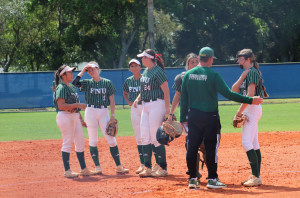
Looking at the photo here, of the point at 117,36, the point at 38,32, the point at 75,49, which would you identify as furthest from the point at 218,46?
the point at 38,32

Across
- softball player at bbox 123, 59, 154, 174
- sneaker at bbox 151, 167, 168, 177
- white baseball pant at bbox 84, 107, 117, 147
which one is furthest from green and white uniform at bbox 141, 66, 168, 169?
white baseball pant at bbox 84, 107, 117, 147

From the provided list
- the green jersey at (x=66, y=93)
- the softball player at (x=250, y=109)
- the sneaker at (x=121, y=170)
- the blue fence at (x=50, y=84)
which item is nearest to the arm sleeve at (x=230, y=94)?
the softball player at (x=250, y=109)

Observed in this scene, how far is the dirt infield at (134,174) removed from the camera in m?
4.57

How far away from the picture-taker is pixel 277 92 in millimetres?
19703

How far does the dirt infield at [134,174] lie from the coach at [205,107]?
1.27 feet

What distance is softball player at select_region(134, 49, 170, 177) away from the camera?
5.48 m

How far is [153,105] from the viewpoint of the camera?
18.0 ft

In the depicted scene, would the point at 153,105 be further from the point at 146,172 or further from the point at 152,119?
the point at 146,172

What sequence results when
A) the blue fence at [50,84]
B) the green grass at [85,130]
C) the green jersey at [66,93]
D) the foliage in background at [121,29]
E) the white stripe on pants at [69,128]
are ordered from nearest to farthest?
the green jersey at [66,93] < the white stripe on pants at [69,128] < the green grass at [85,130] < the blue fence at [50,84] < the foliage in background at [121,29]

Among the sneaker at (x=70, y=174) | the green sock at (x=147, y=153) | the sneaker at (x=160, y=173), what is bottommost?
the sneaker at (x=70, y=174)

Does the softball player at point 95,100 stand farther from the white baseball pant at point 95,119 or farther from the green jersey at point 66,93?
the green jersey at point 66,93

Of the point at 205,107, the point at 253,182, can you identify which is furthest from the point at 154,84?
the point at 253,182

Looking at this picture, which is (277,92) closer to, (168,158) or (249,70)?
(168,158)

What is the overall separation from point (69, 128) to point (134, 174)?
1.43 m
